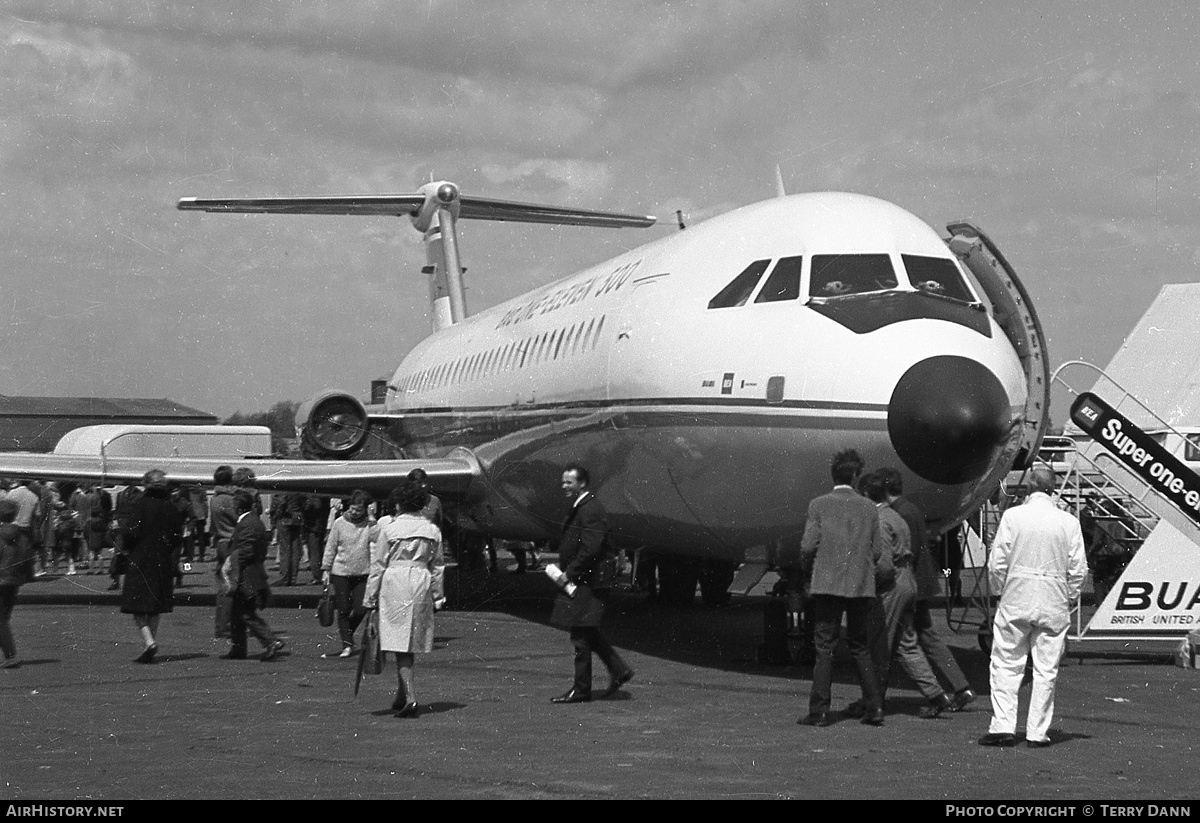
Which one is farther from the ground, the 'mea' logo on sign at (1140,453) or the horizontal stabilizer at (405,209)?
the horizontal stabilizer at (405,209)

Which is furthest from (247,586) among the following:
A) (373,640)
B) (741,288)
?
(741,288)

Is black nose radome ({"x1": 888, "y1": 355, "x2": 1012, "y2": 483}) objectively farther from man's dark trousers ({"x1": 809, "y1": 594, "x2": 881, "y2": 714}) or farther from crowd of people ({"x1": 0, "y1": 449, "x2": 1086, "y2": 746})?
man's dark trousers ({"x1": 809, "y1": 594, "x2": 881, "y2": 714})

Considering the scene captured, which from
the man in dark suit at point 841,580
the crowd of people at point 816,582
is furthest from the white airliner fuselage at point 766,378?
the man in dark suit at point 841,580

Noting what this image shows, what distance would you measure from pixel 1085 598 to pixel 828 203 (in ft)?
36.9

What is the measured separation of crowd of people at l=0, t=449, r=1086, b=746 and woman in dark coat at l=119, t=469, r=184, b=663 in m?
0.01

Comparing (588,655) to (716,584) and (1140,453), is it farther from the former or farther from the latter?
(716,584)

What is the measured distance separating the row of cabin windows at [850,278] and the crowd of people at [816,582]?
1.69 m

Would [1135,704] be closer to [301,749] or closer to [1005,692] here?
[1005,692]

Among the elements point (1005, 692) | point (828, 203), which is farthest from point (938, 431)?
point (828, 203)

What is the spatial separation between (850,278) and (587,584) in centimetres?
307

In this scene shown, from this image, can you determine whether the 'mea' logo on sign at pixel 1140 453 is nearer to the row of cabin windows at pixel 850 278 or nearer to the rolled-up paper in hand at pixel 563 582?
the row of cabin windows at pixel 850 278

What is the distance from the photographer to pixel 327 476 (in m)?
20.0

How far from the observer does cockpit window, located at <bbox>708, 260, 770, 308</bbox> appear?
12172mm

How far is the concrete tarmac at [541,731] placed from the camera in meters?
7.81
